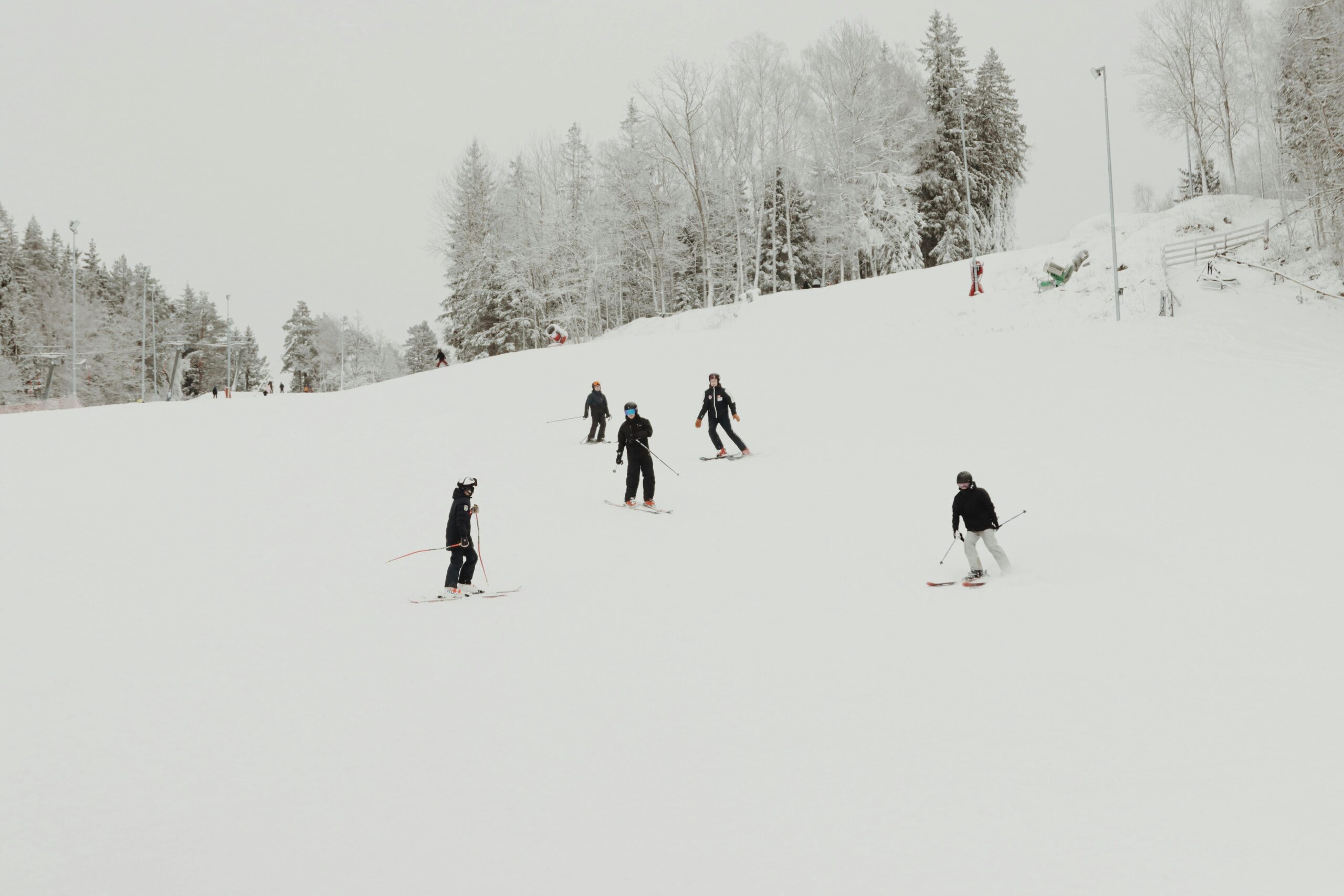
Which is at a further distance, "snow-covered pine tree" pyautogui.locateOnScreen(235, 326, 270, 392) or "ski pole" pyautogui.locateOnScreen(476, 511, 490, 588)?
"snow-covered pine tree" pyautogui.locateOnScreen(235, 326, 270, 392)

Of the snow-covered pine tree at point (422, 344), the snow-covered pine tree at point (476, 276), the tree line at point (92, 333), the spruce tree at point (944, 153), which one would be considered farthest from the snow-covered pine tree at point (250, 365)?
the spruce tree at point (944, 153)

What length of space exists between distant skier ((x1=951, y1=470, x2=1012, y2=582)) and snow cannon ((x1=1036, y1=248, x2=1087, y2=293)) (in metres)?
22.3

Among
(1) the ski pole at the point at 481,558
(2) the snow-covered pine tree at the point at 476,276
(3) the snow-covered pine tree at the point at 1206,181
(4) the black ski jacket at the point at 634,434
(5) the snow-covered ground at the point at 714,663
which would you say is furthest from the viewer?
(2) the snow-covered pine tree at the point at 476,276

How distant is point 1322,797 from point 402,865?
5.23m

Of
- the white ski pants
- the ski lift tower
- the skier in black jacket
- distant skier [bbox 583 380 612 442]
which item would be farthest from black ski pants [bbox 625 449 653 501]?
the ski lift tower

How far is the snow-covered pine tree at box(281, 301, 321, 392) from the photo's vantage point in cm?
7856

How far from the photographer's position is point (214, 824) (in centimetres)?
438

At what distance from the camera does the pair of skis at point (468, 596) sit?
29.3ft

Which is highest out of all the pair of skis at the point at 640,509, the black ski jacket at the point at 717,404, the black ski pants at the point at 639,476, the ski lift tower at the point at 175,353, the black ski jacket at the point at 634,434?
the ski lift tower at the point at 175,353

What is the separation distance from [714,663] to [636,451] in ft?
20.2

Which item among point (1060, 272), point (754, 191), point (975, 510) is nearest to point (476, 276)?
point (754, 191)

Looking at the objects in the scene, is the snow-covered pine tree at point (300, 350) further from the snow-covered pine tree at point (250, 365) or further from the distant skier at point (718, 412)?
the distant skier at point (718, 412)

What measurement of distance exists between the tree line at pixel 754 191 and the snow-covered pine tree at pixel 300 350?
106 ft

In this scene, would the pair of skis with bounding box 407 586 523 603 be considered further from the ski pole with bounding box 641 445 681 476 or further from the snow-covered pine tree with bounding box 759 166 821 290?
the snow-covered pine tree with bounding box 759 166 821 290
